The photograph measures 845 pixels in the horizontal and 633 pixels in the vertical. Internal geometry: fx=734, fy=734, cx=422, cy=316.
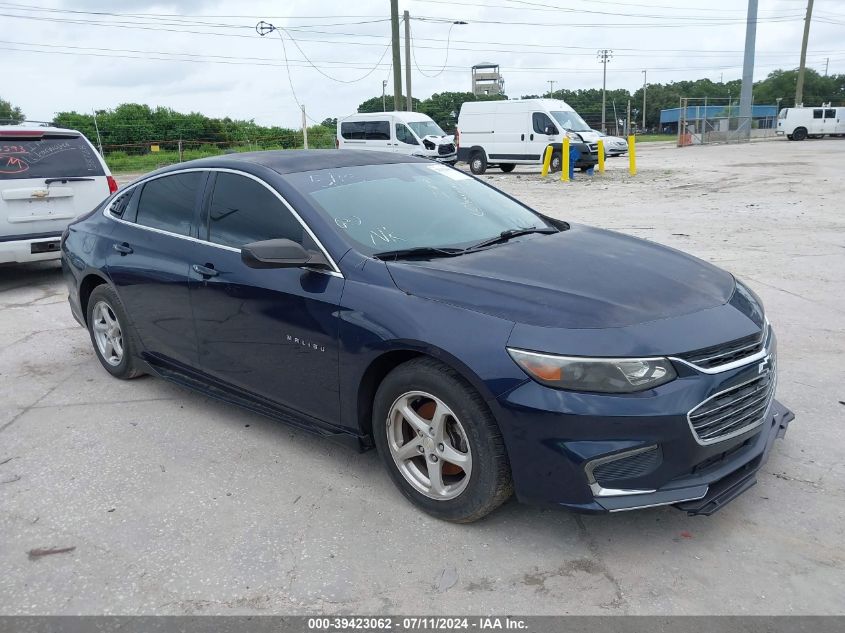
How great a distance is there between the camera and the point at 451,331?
2988mm

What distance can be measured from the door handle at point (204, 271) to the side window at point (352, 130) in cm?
2364

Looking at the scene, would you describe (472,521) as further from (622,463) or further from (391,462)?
(622,463)

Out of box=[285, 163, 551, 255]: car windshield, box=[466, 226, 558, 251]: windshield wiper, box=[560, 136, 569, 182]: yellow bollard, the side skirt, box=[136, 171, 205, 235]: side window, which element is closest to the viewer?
the side skirt

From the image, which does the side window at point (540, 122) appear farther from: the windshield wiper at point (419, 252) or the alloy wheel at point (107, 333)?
the windshield wiper at point (419, 252)

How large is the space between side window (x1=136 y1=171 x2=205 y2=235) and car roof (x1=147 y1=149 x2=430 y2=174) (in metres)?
0.10

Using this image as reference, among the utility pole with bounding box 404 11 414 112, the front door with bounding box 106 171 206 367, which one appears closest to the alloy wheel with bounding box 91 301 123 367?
the front door with bounding box 106 171 206 367

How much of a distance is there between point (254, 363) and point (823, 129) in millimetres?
48415

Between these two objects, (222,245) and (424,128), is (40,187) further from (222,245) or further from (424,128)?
(424,128)

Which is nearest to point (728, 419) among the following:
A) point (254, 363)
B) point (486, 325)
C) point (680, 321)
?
point (680, 321)

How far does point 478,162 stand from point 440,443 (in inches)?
956

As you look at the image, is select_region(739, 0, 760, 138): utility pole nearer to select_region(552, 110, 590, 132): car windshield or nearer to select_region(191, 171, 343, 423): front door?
select_region(552, 110, 590, 132): car windshield

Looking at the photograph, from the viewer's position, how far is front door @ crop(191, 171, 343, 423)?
3.52m

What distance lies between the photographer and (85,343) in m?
6.27

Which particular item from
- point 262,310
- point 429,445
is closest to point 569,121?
point 262,310
